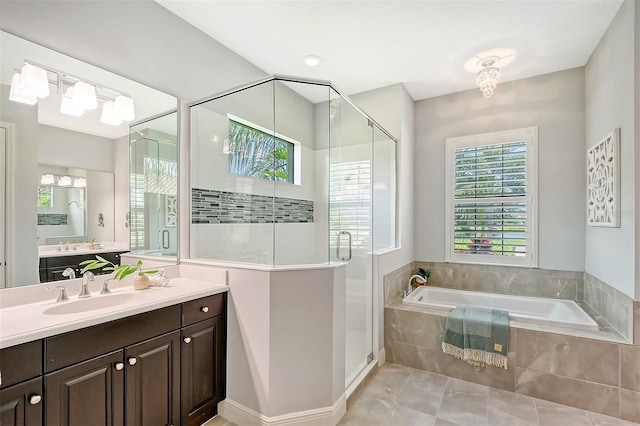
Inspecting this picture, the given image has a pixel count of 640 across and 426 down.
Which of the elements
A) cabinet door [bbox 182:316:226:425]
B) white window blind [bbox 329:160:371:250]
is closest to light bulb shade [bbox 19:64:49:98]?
cabinet door [bbox 182:316:226:425]

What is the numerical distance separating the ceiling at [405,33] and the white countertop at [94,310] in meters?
1.89

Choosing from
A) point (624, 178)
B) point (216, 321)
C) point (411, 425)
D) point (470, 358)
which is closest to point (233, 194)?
point (216, 321)

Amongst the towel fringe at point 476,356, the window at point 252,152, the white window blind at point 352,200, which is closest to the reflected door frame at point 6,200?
the window at point 252,152

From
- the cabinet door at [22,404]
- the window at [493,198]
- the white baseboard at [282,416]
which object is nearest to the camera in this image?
the cabinet door at [22,404]

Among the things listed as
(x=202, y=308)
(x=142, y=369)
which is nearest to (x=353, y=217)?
(x=202, y=308)

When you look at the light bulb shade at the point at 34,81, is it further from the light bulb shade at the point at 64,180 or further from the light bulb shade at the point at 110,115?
the light bulb shade at the point at 64,180

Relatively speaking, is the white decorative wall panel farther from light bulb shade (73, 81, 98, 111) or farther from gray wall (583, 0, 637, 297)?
light bulb shade (73, 81, 98, 111)

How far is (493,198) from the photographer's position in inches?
131

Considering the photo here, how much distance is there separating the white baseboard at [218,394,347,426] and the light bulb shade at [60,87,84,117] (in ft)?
6.53

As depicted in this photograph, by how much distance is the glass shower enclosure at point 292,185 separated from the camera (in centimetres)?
227

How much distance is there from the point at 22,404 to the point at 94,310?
475mm

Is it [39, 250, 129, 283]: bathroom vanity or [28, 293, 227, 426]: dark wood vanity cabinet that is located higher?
[39, 250, 129, 283]: bathroom vanity

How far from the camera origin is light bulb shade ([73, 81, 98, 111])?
1710 millimetres

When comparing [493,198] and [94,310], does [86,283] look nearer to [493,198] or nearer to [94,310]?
[94,310]
